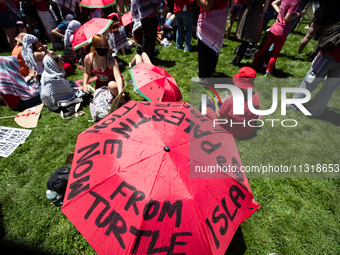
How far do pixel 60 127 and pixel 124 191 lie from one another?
11.6 feet

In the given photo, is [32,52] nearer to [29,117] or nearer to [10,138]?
[29,117]

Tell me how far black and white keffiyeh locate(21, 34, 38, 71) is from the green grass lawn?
1.41m

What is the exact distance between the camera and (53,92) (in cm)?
458

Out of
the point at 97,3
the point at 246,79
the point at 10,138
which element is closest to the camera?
the point at 246,79

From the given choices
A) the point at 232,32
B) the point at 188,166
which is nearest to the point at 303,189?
the point at 188,166

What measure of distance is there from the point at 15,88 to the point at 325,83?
752 cm

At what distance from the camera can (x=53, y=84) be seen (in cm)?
454

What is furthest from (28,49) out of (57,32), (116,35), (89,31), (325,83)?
(325,83)

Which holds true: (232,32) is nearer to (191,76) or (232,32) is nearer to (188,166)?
(191,76)

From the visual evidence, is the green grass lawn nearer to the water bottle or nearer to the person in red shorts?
the water bottle

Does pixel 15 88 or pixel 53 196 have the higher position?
pixel 15 88

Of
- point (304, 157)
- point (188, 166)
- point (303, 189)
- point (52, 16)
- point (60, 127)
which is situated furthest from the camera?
point (52, 16)

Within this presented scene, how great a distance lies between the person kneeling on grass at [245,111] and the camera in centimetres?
356

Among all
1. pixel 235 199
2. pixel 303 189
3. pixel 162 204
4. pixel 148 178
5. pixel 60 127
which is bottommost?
pixel 303 189
